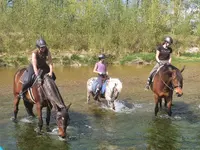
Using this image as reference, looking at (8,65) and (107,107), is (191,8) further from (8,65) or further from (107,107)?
(107,107)

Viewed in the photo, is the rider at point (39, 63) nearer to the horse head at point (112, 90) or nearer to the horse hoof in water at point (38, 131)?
the horse hoof in water at point (38, 131)

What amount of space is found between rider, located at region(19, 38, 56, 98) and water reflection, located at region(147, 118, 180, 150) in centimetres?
350

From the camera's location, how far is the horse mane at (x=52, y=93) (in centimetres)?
835

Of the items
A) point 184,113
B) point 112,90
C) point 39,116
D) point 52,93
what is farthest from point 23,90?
point 184,113

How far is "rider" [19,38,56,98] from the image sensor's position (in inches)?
361

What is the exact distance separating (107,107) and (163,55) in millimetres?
3213

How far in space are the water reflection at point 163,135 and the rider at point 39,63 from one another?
3.50 metres

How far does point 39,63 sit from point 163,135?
4.25 metres

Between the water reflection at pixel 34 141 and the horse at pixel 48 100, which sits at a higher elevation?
the horse at pixel 48 100

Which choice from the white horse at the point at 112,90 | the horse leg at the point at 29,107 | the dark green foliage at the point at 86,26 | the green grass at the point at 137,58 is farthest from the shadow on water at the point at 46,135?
the green grass at the point at 137,58

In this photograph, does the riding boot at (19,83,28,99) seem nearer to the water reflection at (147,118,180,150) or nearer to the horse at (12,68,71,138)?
the horse at (12,68,71,138)

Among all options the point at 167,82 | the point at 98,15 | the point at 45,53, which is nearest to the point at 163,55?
the point at 167,82

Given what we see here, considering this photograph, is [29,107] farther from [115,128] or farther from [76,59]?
[76,59]

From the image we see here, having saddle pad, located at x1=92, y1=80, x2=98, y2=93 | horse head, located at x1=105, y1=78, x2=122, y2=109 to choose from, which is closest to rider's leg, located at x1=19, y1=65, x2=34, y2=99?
horse head, located at x1=105, y1=78, x2=122, y2=109
